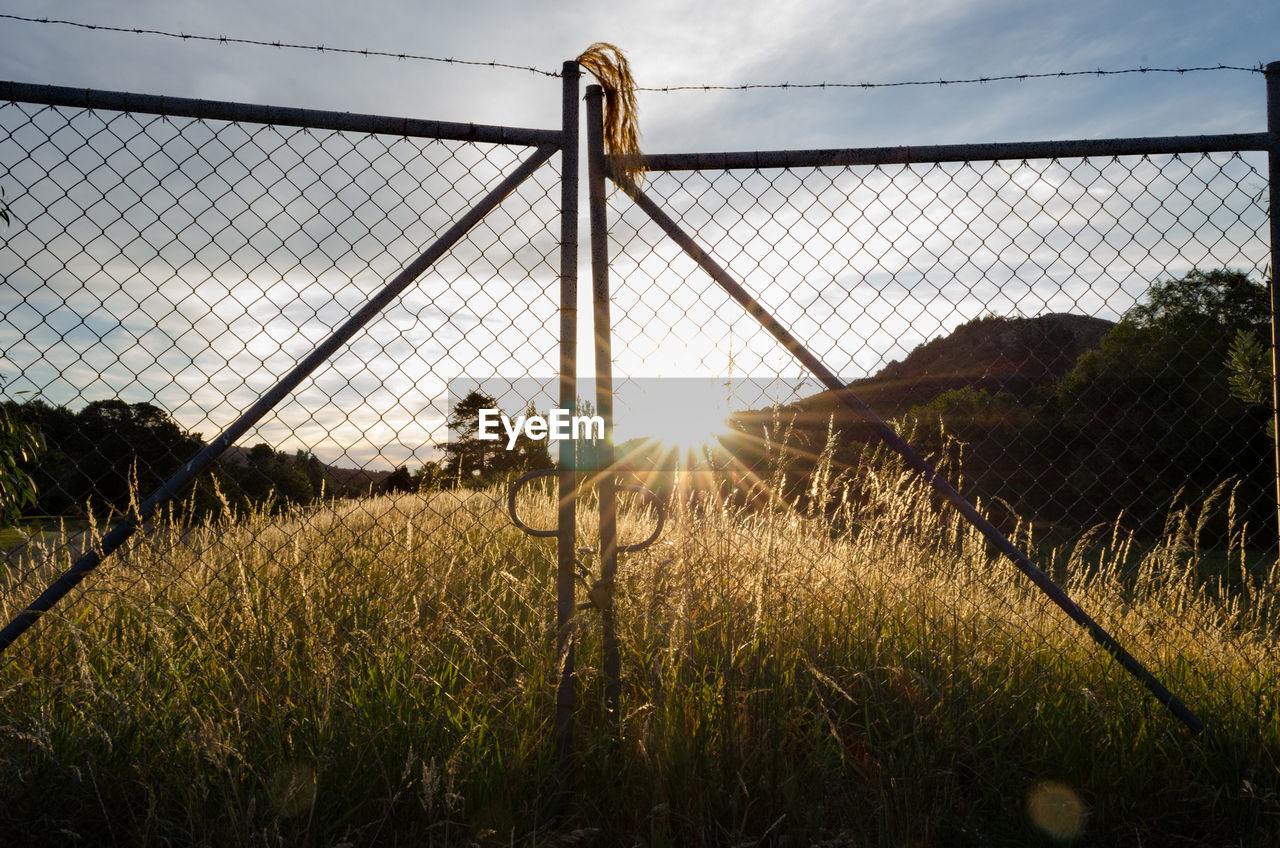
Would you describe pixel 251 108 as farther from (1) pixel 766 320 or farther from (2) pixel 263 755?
(2) pixel 263 755

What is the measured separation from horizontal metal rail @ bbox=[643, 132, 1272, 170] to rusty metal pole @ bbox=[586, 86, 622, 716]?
0.77 ft

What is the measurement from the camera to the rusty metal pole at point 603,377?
2.46 meters

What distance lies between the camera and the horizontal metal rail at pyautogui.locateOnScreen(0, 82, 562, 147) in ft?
7.89

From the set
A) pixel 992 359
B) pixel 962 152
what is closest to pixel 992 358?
pixel 992 359

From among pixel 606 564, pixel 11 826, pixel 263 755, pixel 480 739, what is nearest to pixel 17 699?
pixel 11 826

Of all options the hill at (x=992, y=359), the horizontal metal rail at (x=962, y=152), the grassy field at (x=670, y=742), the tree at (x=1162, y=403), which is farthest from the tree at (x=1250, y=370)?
the hill at (x=992, y=359)

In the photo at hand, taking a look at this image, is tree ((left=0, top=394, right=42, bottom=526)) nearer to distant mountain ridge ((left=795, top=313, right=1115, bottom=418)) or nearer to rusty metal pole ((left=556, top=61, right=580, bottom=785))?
rusty metal pole ((left=556, top=61, right=580, bottom=785))

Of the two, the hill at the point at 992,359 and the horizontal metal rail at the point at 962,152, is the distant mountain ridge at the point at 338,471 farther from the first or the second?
the hill at the point at 992,359

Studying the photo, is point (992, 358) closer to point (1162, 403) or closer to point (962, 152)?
point (1162, 403)

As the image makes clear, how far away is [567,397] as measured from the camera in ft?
7.94

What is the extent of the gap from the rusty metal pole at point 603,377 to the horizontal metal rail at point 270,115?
0.49 feet

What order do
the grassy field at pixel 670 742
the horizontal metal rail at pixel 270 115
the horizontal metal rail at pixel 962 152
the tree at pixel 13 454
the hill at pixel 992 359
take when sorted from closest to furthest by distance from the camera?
the grassy field at pixel 670 742, the horizontal metal rail at pixel 270 115, the horizontal metal rail at pixel 962 152, the tree at pixel 13 454, the hill at pixel 992 359

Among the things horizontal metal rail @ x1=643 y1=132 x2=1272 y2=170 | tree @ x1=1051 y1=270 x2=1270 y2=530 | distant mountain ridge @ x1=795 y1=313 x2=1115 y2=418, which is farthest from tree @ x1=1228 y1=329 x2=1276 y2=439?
distant mountain ridge @ x1=795 y1=313 x2=1115 y2=418

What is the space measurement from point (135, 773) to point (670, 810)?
1.69 m
